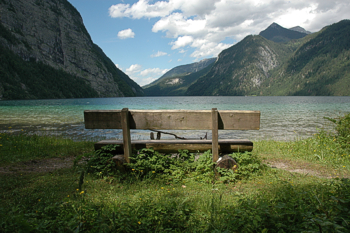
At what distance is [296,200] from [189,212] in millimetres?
1537

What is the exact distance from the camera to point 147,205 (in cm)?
297

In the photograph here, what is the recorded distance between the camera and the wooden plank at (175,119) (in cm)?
460

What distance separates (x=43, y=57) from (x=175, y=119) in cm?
19633

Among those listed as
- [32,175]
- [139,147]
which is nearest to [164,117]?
[139,147]

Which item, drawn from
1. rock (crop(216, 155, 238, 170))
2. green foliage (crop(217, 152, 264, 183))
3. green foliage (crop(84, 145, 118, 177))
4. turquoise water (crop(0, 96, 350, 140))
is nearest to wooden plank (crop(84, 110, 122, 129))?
green foliage (crop(84, 145, 118, 177))

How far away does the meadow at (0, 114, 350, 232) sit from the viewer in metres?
2.54

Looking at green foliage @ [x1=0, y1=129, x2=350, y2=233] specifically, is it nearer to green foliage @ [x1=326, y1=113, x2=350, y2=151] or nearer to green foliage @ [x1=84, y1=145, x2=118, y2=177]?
green foliage @ [x1=84, y1=145, x2=118, y2=177]

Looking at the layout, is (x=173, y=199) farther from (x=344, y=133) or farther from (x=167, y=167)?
(x=344, y=133)

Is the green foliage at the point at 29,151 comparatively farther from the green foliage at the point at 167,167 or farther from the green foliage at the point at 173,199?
the green foliage at the point at 167,167

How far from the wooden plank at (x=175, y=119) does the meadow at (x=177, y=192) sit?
2.53ft

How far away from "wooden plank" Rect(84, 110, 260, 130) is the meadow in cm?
77

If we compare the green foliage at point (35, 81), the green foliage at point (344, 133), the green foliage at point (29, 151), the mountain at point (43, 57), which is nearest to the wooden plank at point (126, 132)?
the green foliage at point (29, 151)

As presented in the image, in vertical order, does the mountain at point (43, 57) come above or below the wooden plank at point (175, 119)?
above

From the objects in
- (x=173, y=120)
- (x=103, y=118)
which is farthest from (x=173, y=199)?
(x=103, y=118)
